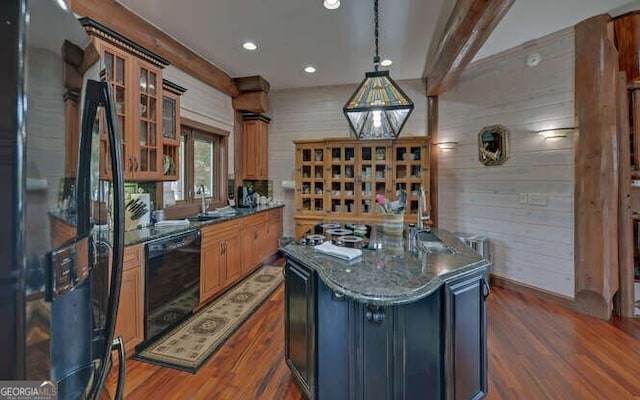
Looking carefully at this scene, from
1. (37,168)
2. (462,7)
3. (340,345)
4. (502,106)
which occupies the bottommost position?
(340,345)

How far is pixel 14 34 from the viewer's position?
A: 604 mm

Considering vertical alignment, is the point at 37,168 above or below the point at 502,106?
below

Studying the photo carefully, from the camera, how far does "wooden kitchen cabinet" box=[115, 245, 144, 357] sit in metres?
2.29

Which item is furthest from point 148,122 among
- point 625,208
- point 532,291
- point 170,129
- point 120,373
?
point 625,208

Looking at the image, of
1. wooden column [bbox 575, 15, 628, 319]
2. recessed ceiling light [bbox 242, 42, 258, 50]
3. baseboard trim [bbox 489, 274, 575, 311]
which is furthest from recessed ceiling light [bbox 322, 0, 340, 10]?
baseboard trim [bbox 489, 274, 575, 311]

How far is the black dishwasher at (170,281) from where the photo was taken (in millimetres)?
2539

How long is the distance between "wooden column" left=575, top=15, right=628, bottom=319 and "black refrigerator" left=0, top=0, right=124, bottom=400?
13.6 ft

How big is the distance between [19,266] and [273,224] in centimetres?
466

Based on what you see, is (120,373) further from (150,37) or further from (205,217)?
(150,37)

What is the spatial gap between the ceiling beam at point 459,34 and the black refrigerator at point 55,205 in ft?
9.32

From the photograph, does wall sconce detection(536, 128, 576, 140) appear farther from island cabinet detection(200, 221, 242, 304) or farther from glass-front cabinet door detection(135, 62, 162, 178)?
glass-front cabinet door detection(135, 62, 162, 178)

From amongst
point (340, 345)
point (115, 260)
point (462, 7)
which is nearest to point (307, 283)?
point (340, 345)

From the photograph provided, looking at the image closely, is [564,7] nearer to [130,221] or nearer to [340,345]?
[340,345]

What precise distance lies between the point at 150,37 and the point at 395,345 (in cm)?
379
